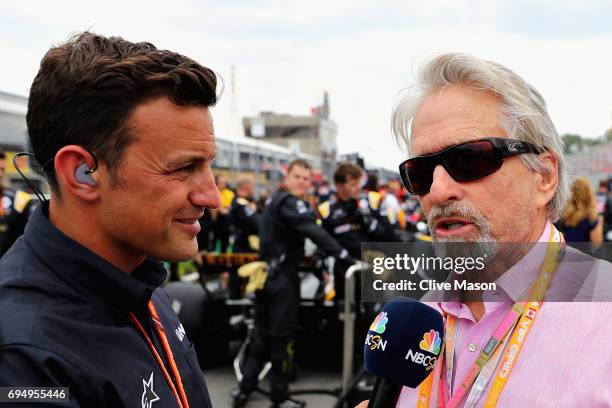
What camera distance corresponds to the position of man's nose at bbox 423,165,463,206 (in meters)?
1.48

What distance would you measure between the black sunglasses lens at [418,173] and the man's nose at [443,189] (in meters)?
0.04

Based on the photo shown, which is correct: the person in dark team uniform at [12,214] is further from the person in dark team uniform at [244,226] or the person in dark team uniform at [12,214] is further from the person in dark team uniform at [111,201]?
the person in dark team uniform at [111,201]

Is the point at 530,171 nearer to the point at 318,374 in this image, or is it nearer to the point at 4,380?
the point at 4,380

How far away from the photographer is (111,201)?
1.39m

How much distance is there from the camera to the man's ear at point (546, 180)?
1510mm

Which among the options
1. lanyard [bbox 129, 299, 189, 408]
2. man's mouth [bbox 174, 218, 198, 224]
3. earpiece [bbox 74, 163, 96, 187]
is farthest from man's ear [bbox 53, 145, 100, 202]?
lanyard [bbox 129, 299, 189, 408]

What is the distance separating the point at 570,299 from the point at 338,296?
191 inches

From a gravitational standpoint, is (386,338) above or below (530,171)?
below

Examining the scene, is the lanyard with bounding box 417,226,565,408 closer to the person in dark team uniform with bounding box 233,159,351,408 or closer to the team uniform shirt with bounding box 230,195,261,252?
the person in dark team uniform with bounding box 233,159,351,408

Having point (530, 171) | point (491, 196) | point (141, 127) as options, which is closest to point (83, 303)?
point (141, 127)

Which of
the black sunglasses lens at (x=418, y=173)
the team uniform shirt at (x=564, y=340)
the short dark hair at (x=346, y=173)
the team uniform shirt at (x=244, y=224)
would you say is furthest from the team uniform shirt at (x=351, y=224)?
the team uniform shirt at (x=564, y=340)

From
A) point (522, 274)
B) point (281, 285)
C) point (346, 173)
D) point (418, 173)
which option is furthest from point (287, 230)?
point (522, 274)

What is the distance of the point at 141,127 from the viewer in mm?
1381

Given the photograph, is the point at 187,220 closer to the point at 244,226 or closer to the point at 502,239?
the point at 502,239
